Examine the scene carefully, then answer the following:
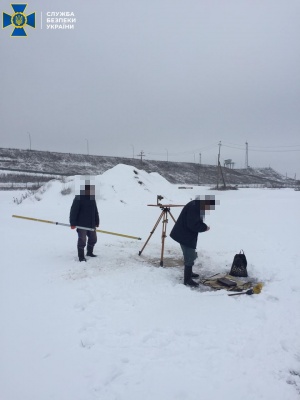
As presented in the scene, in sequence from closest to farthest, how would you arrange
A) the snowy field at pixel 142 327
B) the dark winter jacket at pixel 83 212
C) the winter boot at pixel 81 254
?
the snowy field at pixel 142 327 → the dark winter jacket at pixel 83 212 → the winter boot at pixel 81 254

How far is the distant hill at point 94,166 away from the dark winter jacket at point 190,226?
A: 34.3 m

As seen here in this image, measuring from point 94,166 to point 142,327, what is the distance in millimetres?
51308

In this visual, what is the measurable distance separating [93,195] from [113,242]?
2314 millimetres

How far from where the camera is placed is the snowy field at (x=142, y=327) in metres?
2.93

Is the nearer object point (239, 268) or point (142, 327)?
point (142, 327)

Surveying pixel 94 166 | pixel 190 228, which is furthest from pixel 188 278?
pixel 94 166

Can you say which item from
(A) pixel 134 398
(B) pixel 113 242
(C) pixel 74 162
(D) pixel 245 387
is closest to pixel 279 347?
(D) pixel 245 387

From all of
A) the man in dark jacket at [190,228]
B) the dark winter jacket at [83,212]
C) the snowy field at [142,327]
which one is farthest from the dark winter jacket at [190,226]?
the dark winter jacket at [83,212]

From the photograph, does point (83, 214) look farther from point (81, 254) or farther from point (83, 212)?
point (81, 254)

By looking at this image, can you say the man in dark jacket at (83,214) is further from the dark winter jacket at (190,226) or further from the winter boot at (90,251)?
the dark winter jacket at (190,226)

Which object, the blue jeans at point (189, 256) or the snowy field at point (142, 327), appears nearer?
the snowy field at point (142, 327)

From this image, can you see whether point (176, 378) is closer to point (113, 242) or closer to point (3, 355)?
point (3, 355)

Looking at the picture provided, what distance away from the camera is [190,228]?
545cm

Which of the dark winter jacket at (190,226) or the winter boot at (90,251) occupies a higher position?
the dark winter jacket at (190,226)
